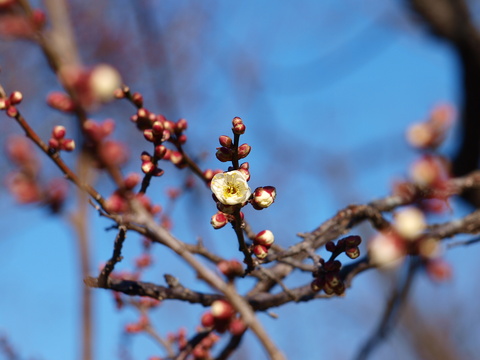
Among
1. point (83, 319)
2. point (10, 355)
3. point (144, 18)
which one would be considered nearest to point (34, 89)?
point (144, 18)

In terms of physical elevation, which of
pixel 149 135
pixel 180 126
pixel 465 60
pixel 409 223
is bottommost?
pixel 409 223

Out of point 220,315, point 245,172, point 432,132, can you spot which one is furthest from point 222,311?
point 432,132

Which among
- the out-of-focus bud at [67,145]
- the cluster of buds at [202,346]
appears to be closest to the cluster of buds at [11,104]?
the out-of-focus bud at [67,145]

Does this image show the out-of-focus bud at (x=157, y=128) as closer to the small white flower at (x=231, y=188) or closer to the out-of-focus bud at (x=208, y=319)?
the small white flower at (x=231, y=188)

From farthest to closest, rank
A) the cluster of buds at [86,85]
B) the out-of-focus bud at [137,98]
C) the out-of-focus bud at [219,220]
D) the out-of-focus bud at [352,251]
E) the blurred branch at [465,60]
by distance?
the blurred branch at [465,60]
the out-of-focus bud at [137,98]
the out-of-focus bud at [352,251]
the out-of-focus bud at [219,220]
the cluster of buds at [86,85]

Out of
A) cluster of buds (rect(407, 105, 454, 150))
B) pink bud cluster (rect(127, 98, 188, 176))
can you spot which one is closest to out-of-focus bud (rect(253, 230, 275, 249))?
pink bud cluster (rect(127, 98, 188, 176))

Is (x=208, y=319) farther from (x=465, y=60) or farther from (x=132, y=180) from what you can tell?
(x=465, y=60)
